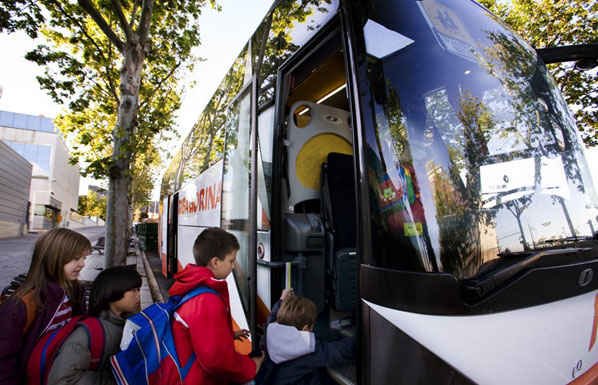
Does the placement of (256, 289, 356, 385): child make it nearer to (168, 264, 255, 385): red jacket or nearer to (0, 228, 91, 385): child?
(168, 264, 255, 385): red jacket

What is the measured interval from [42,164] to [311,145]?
6174cm

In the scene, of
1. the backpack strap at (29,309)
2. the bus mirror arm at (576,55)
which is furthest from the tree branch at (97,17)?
the bus mirror arm at (576,55)

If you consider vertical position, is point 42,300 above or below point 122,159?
below

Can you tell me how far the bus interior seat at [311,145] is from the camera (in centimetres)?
303

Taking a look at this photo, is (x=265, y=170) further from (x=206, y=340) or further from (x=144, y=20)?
(x=144, y=20)

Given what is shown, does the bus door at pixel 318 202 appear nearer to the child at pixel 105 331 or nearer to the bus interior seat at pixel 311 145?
the bus interior seat at pixel 311 145

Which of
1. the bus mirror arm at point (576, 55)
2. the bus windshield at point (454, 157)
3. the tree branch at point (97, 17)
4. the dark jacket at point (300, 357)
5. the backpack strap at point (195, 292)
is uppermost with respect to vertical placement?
the tree branch at point (97, 17)

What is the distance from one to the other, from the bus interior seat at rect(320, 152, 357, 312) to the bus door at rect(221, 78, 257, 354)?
71 cm

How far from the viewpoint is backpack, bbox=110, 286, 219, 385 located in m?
1.54

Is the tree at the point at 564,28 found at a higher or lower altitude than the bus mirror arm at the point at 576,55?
higher

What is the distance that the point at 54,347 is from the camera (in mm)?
1547

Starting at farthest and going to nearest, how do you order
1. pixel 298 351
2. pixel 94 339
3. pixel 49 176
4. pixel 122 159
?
pixel 49 176 → pixel 122 159 → pixel 298 351 → pixel 94 339

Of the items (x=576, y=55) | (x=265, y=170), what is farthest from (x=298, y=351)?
(x=576, y=55)

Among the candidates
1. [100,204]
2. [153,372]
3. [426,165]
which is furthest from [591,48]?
[100,204]
